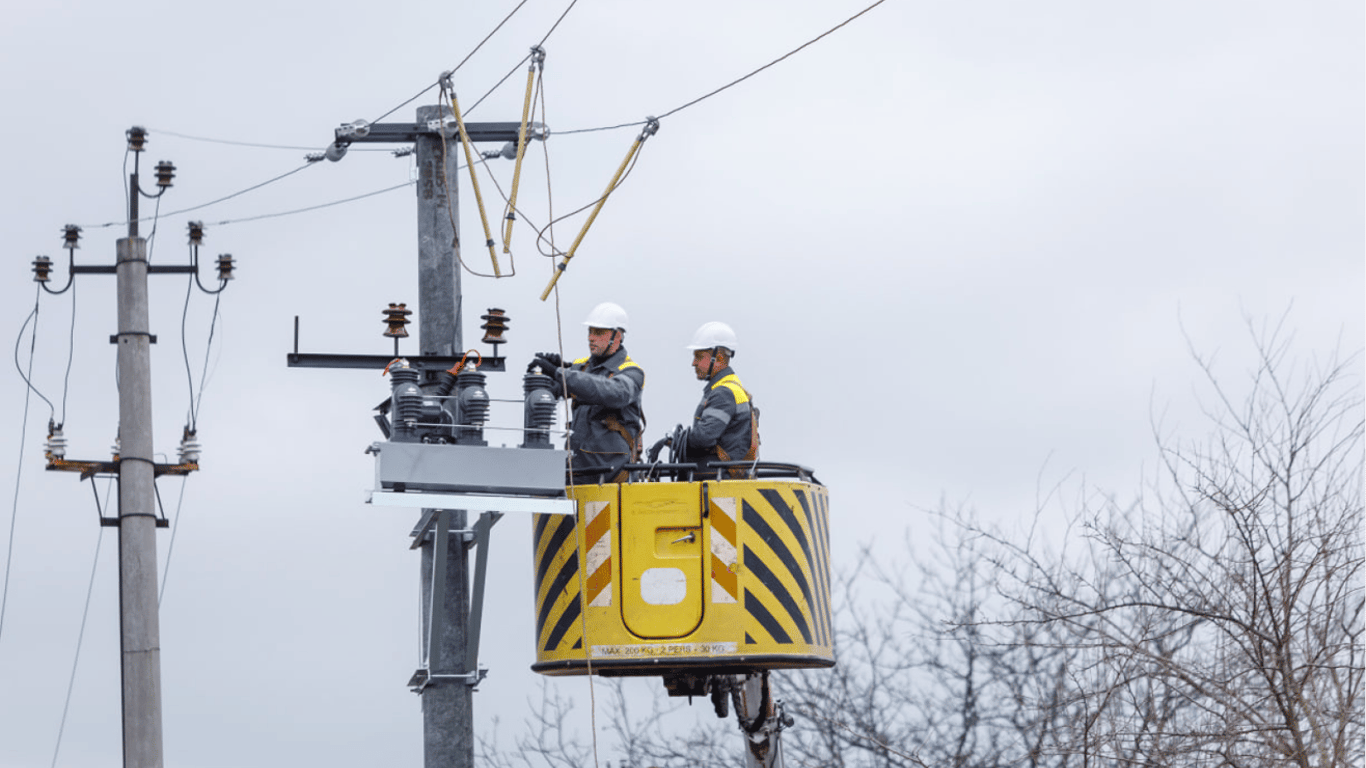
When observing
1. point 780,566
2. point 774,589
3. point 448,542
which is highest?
point 448,542

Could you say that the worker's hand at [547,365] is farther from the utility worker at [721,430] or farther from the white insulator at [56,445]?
the white insulator at [56,445]

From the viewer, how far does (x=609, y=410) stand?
12.2 meters

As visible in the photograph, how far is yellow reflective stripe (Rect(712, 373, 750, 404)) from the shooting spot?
12.4m

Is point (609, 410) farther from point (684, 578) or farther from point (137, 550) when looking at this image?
point (137, 550)

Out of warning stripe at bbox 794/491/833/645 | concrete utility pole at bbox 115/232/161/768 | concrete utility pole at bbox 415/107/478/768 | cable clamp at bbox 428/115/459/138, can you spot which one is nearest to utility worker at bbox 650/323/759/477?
warning stripe at bbox 794/491/833/645

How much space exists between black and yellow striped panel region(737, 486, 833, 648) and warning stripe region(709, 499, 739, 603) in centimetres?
6

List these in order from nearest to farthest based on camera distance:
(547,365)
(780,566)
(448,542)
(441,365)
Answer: (547,365), (780,566), (441,365), (448,542)

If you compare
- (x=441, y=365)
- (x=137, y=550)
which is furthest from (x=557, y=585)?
(x=137, y=550)

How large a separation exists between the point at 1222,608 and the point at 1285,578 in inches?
17.0

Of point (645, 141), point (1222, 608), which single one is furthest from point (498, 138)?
point (1222, 608)

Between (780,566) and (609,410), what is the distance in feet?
4.64

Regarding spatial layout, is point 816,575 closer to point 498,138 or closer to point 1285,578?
point 1285,578

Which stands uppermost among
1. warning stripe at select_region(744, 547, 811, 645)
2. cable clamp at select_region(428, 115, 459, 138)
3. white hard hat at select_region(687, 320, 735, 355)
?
cable clamp at select_region(428, 115, 459, 138)

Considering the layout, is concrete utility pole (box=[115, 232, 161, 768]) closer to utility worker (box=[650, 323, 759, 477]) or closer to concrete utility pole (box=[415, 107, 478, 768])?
concrete utility pole (box=[415, 107, 478, 768])
